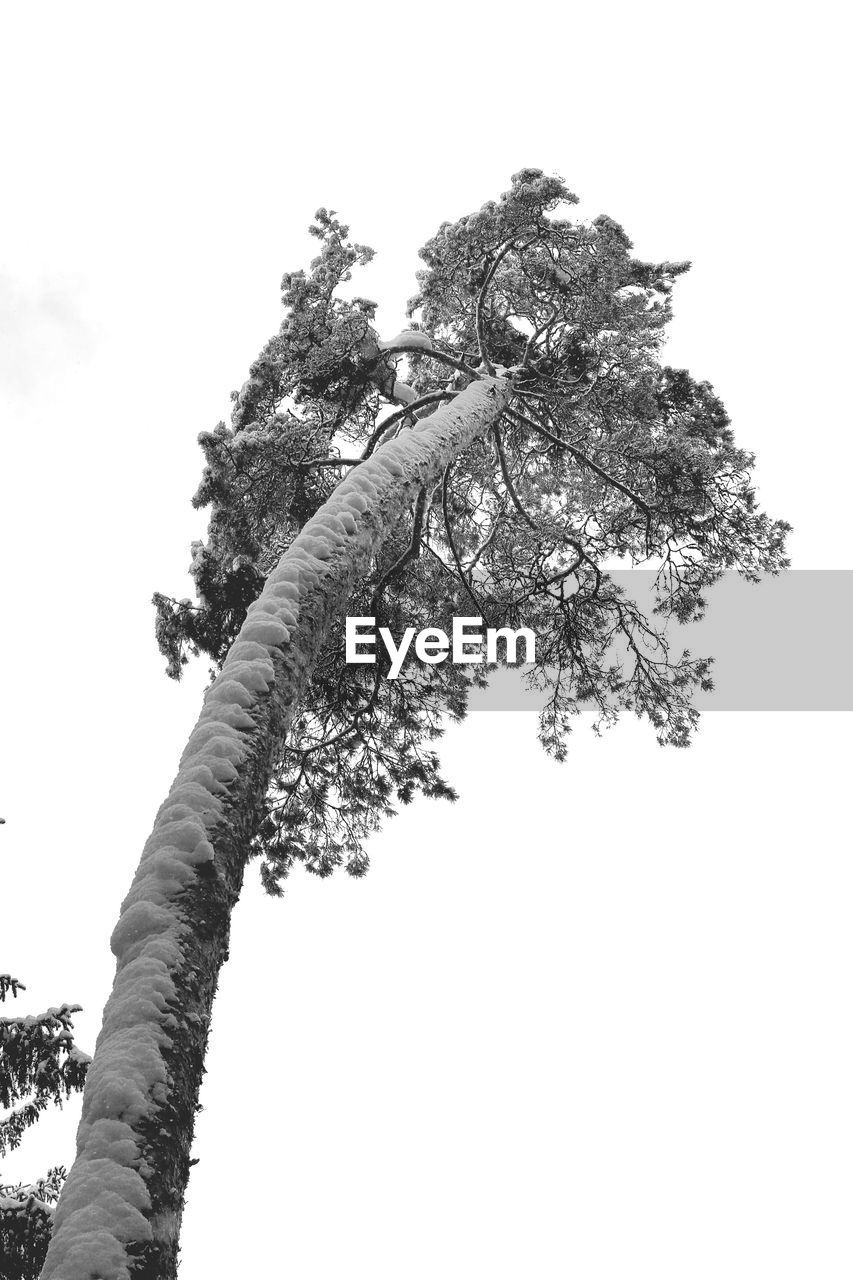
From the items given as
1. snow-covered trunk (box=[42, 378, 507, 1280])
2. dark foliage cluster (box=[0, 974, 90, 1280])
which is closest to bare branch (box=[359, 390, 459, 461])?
snow-covered trunk (box=[42, 378, 507, 1280])

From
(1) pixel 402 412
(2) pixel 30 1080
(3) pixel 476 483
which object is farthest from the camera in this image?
(3) pixel 476 483

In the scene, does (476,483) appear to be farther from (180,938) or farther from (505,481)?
(180,938)

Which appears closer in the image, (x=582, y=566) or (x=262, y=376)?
(x=262, y=376)

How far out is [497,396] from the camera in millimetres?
7000

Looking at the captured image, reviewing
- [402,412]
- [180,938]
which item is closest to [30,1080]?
[180,938]

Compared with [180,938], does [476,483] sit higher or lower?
higher

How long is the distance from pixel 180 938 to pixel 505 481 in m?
6.69

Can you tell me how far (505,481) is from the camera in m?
8.43

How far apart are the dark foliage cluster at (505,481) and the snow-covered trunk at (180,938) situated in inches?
142

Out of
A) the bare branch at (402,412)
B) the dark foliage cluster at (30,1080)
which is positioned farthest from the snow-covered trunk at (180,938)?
the bare branch at (402,412)

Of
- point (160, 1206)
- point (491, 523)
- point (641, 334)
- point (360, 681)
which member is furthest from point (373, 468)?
point (491, 523)

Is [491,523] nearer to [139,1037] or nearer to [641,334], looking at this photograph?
[641,334]

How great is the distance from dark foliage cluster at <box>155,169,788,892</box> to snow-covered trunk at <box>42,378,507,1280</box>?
3607mm

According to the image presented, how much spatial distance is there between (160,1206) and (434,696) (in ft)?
21.1
